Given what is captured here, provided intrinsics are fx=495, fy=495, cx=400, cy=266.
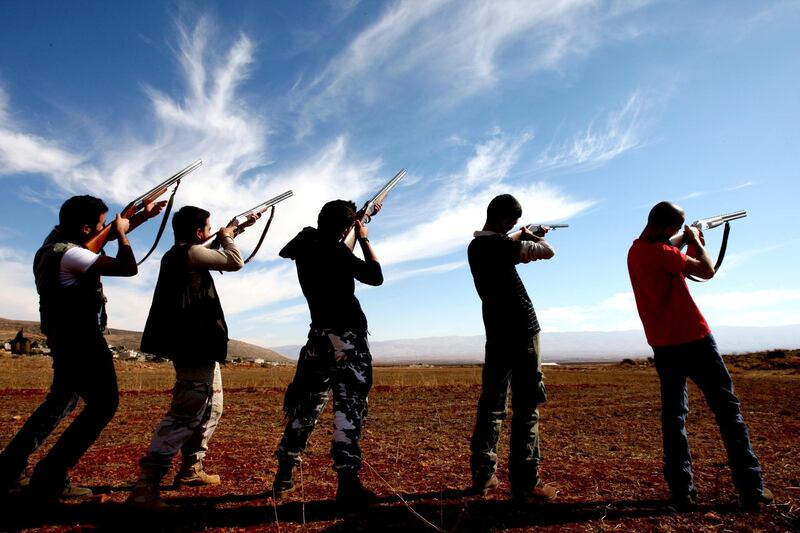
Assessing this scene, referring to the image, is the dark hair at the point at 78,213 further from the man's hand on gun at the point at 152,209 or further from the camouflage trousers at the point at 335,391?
the camouflage trousers at the point at 335,391

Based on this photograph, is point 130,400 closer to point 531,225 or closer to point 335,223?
point 335,223

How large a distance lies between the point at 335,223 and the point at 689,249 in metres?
3.08

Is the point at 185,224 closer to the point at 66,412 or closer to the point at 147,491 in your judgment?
the point at 66,412

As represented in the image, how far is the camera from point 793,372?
74.6 ft

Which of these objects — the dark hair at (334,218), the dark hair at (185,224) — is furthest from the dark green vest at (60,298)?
the dark hair at (334,218)

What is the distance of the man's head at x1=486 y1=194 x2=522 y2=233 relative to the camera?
4324 mm

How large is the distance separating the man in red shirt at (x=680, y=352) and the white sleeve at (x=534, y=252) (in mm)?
737

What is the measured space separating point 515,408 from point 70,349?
3.46 m

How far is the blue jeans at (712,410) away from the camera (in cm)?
361

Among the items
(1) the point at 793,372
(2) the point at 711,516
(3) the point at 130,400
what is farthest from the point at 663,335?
(1) the point at 793,372

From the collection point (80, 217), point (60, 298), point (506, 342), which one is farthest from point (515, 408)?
point (80, 217)

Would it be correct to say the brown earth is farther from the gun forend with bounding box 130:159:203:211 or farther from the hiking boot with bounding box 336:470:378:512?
the hiking boot with bounding box 336:470:378:512

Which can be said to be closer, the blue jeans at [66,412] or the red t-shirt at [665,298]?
the blue jeans at [66,412]

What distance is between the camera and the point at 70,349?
3676 millimetres
